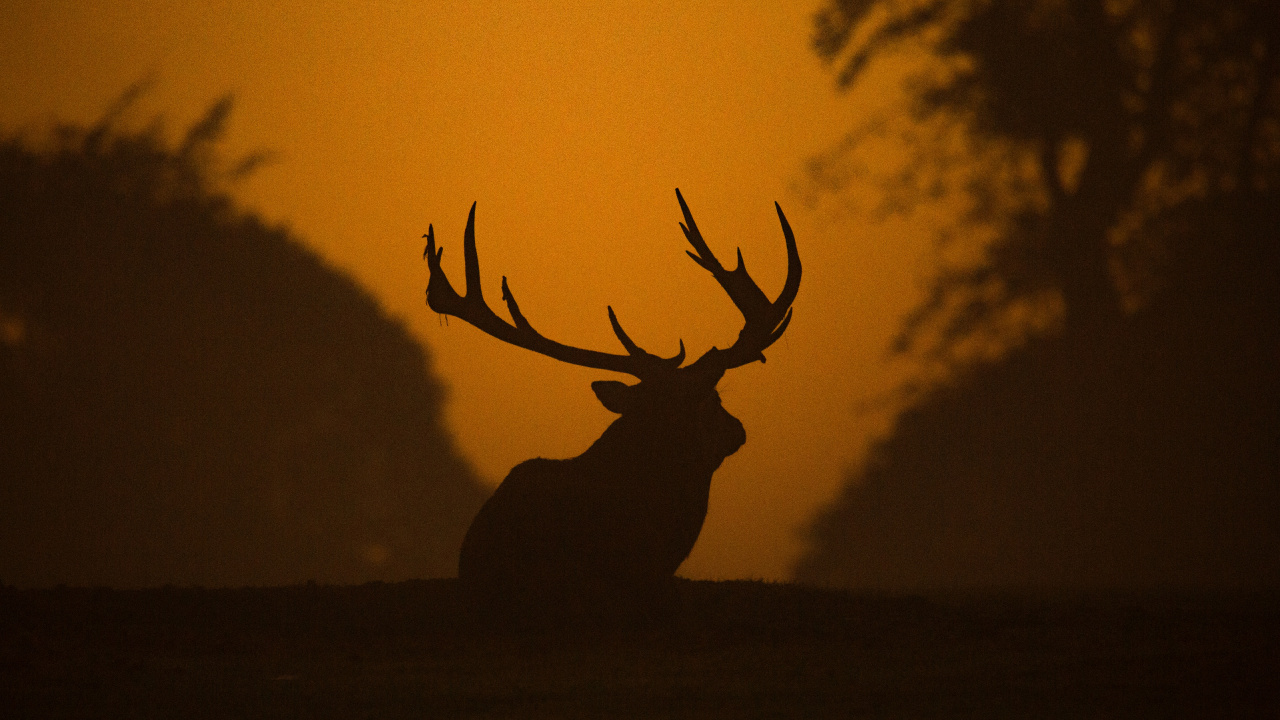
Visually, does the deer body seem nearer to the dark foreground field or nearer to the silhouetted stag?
the silhouetted stag

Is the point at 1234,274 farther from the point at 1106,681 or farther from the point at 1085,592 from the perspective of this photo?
the point at 1106,681

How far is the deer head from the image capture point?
193 inches

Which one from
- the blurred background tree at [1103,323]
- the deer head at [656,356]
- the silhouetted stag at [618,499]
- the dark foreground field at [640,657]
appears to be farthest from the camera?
the blurred background tree at [1103,323]

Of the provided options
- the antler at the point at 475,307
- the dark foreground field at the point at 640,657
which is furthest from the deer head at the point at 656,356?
the dark foreground field at the point at 640,657

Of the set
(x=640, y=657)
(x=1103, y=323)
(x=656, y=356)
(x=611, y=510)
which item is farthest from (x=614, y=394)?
(x=1103, y=323)

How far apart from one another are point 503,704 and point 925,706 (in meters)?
0.99

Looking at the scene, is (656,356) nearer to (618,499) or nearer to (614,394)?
(614,394)

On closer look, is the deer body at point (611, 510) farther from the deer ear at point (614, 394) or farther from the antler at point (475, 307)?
the antler at point (475, 307)

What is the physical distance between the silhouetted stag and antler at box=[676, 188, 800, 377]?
0.04ft

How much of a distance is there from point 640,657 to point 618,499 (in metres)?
0.98

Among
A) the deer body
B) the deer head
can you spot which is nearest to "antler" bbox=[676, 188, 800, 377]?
the deer head

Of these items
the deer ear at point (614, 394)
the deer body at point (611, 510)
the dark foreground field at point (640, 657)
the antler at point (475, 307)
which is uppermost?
the antler at point (475, 307)

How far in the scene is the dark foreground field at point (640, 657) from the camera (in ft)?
10.1

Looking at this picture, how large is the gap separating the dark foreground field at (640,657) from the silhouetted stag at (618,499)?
191 mm
